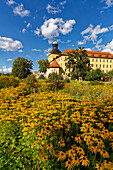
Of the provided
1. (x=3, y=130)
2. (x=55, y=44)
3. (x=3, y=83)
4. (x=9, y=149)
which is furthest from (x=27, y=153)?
(x=55, y=44)

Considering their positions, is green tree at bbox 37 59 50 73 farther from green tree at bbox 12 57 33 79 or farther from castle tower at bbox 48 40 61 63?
green tree at bbox 12 57 33 79

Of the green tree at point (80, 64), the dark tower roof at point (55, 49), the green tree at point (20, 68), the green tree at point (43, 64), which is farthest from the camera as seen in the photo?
the green tree at point (43, 64)

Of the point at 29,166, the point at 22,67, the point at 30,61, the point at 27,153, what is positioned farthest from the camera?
the point at 30,61

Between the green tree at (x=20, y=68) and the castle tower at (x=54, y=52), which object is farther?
the castle tower at (x=54, y=52)

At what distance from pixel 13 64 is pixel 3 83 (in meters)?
26.8

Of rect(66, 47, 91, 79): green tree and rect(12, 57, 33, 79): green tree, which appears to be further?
rect(12, 57, 33, 79): green tree

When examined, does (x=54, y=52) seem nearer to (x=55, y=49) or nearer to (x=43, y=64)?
(x=55, y=49)

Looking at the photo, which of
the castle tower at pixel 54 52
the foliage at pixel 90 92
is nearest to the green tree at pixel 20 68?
the castle tower at pixel 54 52

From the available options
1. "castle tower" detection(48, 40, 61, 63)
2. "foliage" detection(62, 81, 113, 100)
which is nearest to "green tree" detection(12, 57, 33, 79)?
"castle tower" detection(48, 40, 61, 63)

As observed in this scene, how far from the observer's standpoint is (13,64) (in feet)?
112

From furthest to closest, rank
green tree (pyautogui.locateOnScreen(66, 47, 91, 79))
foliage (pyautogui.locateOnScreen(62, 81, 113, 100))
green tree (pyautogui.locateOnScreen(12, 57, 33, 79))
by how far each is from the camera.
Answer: green tree (pyautogui.locateOnScreen(12, 57, 33, 79)) < green tree (pyautogui.locateOnScreen(66, 47, 91, 79)) < foliage (pyautogui.locateOnScreen(62, 81, 113, 100))

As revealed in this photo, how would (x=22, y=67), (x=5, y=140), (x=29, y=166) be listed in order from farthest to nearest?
(x=22, y=67) < (x=5, y=140) < (x=29, y=166)

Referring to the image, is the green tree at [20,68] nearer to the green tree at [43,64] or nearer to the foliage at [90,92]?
the green tree at [43,64]

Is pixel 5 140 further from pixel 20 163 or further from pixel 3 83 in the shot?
pixel 3 83
